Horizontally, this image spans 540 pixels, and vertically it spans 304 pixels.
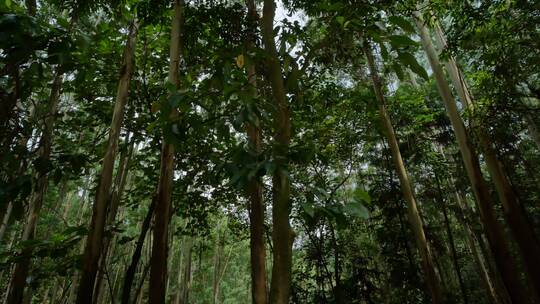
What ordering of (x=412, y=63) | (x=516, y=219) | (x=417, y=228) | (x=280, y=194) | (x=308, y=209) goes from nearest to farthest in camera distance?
(x=308, y=209) → (x=412, y=63) → (x=280, y=194) → (x=516, y=219) → (x=417, y=228)

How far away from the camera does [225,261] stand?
1830cm

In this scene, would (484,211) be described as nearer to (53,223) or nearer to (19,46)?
(19,46)

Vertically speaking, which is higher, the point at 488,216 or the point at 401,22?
the point at 488,216

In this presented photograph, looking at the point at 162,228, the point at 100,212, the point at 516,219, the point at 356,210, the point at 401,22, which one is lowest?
the point at 356,210

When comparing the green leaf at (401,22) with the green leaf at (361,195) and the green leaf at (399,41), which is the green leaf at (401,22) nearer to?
the green leaf at (399,41)

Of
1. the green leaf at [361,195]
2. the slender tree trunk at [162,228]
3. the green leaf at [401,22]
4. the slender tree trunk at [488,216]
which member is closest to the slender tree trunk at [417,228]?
the slender tree trunk at [488,216]

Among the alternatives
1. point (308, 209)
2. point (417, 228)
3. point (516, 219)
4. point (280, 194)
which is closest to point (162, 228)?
point (280, 194)

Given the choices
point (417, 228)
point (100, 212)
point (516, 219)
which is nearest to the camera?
point (100, 212)

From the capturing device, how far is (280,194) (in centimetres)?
119

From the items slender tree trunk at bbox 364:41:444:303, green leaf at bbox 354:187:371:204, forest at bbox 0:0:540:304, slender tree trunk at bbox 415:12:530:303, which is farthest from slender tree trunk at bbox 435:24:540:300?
green leaf at bbox 354:187:371:204

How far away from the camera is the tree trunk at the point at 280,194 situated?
112 centimetres

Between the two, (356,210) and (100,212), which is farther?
(100,212)

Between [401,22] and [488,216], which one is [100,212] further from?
[488,216]

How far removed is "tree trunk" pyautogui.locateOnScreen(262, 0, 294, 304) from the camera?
1124mm
